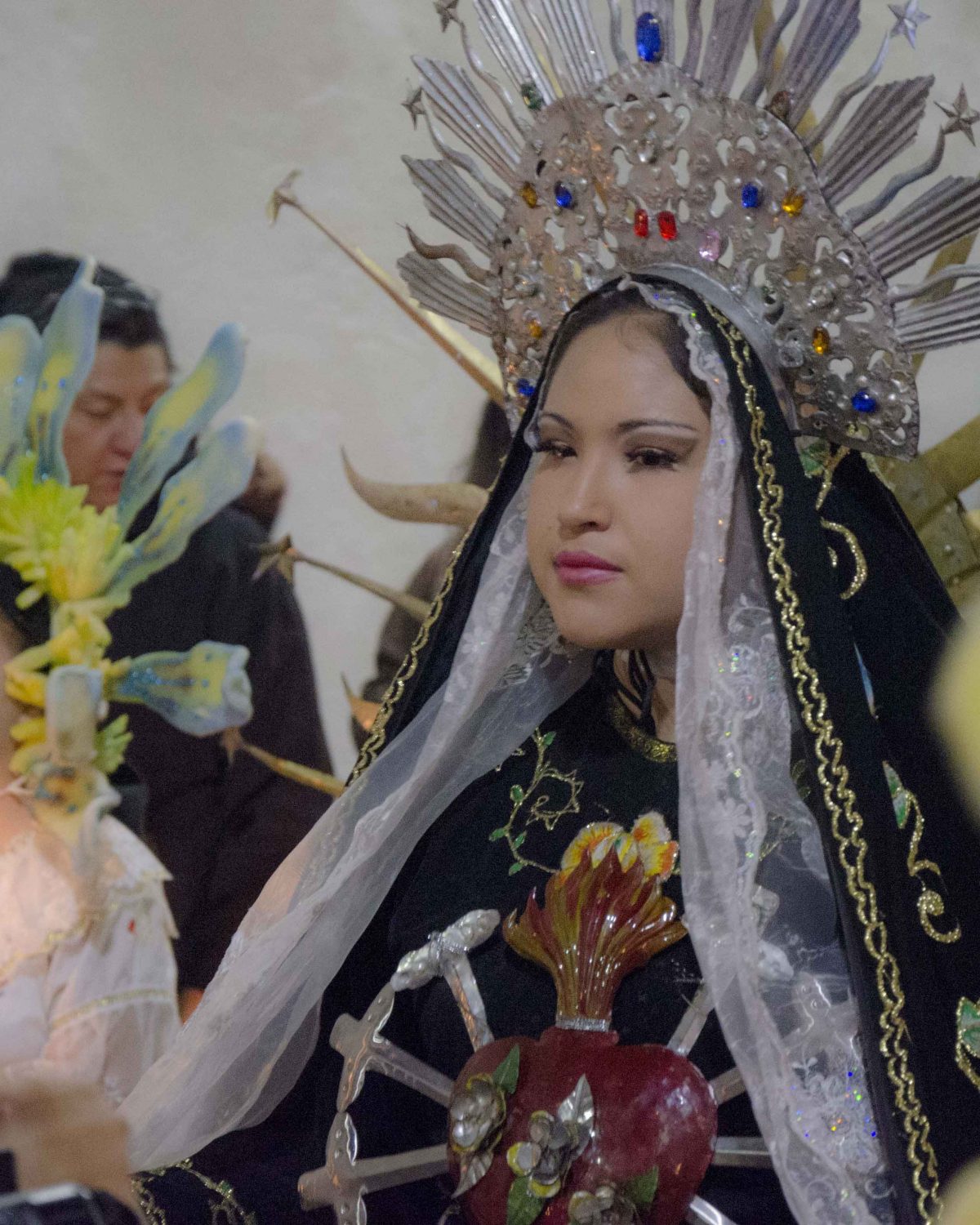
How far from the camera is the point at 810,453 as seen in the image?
1678 mm

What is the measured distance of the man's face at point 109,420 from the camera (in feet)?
9.12

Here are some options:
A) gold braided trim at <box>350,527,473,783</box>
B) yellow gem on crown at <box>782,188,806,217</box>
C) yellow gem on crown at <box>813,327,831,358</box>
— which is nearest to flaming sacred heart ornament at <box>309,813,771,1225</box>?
gold braided trim at <box>350,527,473,783</box>

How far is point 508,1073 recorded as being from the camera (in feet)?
4.66

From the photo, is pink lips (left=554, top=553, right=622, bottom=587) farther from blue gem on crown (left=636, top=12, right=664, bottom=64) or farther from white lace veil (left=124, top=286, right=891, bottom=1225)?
blue gem on crown (left=636, top=12, right=664, bottom=64)

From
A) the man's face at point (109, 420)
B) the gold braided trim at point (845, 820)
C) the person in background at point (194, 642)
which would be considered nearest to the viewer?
the gold braided trim at point (845, 820)

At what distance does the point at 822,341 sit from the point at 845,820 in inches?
21.7

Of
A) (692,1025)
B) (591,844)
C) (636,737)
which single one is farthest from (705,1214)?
(636,737)

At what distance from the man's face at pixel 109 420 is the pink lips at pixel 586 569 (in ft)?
4.76

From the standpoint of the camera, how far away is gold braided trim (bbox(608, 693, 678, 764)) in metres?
1.63

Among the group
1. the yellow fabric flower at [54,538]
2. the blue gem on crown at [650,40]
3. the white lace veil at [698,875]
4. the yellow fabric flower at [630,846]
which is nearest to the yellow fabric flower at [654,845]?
the yellow fabric flower at [630,846]

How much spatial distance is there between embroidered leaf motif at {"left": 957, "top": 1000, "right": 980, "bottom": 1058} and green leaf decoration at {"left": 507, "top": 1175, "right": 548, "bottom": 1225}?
40 cm

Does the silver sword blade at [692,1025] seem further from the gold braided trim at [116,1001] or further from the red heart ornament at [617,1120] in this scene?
the gold braided trim at [116,1001]

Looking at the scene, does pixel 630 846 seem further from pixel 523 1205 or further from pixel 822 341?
pixel 822 341

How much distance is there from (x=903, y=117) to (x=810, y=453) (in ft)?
1.19
